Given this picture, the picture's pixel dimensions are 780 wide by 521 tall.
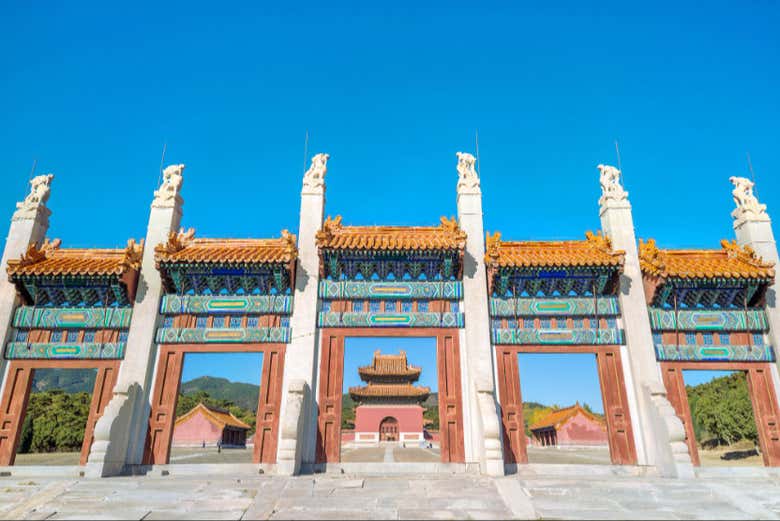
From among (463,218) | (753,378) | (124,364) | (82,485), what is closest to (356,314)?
(463,218)

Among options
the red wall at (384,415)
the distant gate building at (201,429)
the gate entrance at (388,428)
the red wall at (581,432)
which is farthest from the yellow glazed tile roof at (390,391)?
the red wall at (581,432)

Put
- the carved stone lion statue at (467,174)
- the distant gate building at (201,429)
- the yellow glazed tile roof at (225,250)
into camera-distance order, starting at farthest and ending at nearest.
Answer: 1. the distant gate building at (201,429)
2. the carved stone lion statue at (467,174)
3. the yellow glazed tile roof at (225,250)

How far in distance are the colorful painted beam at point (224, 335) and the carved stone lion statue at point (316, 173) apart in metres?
4.13

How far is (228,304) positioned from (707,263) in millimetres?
12387

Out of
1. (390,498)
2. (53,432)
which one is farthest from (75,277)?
(53,432)

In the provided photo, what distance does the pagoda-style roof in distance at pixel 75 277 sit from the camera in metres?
11.8

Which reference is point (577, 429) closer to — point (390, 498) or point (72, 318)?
point (390, 498)

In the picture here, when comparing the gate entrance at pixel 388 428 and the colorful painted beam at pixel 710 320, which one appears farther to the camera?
the gate entrance at pixel 388 428

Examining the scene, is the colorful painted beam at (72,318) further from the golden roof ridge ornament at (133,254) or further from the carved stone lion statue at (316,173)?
the carved stone lion statue at (316,173)

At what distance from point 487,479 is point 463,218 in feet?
21.6

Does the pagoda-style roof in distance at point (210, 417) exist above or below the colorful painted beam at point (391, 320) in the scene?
below

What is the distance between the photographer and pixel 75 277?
11.8 m

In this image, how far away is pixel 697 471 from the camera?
10727mm

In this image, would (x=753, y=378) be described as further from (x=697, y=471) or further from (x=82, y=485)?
(x=82, y=485)
